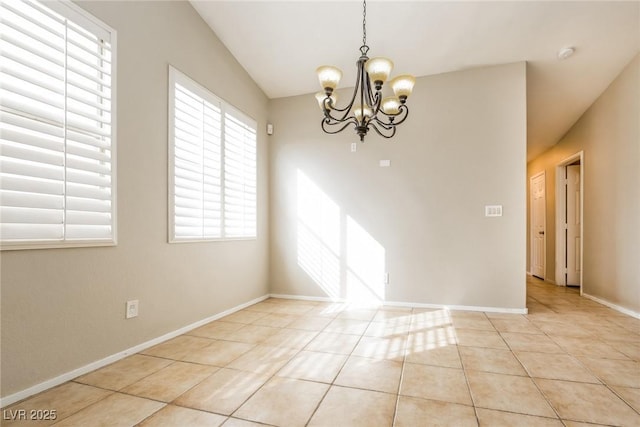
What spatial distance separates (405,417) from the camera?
→ 1608 mm

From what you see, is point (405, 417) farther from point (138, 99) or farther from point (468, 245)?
point (138, 99)

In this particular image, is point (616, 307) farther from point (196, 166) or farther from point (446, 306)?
point (196, 166)

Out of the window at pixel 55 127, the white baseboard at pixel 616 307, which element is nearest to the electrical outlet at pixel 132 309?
the window at pixel 55 127

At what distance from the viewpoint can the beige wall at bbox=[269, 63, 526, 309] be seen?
3.62 metres

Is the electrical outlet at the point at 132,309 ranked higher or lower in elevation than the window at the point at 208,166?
lower

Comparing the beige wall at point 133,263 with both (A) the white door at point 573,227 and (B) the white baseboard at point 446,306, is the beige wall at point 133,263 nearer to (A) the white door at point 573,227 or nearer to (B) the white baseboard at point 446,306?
(B) the white baseboard at point 446,306

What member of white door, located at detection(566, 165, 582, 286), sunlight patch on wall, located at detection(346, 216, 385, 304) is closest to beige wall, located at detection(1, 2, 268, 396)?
sunlight patch on wall, located at detection(346, 216, 385, 304)

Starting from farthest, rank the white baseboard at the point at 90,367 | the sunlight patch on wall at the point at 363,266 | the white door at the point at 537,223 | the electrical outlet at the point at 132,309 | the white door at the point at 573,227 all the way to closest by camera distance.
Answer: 1. the white door at the point at 537,223
2. the white door at the point at 573,227
3. the sunlight patch on wall at the point at 363,266
4. the electrical outlet at the point at 132,309
5. the white baseboard at the point at 90,367

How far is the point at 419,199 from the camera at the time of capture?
3900mm

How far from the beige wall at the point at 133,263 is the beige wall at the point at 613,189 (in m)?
4.55

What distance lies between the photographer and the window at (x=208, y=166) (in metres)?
2.90

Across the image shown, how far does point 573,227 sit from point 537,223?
1.07 m

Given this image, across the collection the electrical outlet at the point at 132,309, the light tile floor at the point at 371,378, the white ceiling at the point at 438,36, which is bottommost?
the light tile floor at the point at 371,378

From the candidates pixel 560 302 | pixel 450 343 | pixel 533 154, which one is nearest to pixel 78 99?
pixel 450 343
